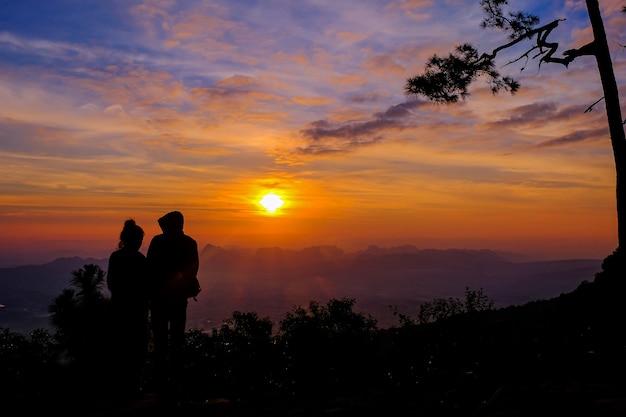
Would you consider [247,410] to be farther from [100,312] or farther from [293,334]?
[100,312]

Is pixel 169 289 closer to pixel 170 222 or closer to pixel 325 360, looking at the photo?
pixel 170 222

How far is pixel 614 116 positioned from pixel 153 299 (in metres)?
10.5

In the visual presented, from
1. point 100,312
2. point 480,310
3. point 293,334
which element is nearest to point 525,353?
point 293,334

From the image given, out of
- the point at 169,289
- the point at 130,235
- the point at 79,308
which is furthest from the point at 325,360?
the point at 79,308

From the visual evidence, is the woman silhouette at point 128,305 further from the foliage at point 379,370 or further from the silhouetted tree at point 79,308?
the silhouetted tree at point 79,308

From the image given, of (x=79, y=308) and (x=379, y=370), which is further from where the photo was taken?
(x=79, y=308)

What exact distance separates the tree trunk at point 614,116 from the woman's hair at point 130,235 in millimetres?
9961

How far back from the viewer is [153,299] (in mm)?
7711

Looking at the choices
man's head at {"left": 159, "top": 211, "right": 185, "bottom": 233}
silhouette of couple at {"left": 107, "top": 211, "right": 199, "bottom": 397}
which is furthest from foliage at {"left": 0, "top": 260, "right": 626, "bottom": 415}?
man's head at {"left": 159, "top": 211, "right": 185, "bottom": 233}

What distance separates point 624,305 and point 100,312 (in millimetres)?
17768

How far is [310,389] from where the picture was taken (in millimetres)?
9492

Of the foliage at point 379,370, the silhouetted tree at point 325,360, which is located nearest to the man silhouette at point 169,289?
the foliage at point 379,370

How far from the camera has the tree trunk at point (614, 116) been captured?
1015 centimetres

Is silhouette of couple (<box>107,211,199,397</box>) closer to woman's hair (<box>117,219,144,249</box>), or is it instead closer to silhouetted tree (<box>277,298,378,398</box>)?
woman's hair (<box>117,219,144,249</box>)
